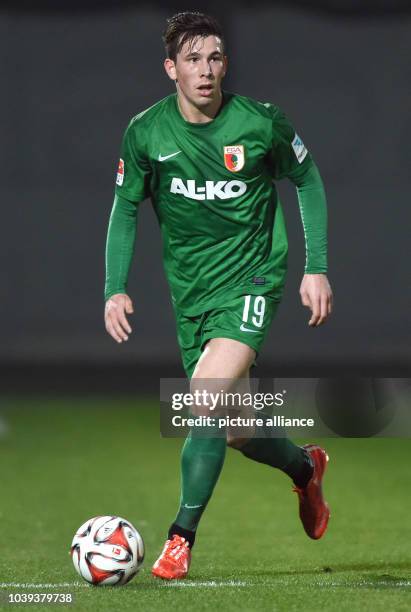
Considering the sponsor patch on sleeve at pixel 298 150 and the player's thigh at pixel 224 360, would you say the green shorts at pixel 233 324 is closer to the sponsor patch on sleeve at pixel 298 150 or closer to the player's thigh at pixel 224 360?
the player's thigh at pixel 224 360

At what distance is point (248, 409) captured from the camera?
17.4ft

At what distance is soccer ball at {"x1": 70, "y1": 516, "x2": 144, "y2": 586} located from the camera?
488 centimetres

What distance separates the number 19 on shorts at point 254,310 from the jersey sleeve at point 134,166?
2.00ft

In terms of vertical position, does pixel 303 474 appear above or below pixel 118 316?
below

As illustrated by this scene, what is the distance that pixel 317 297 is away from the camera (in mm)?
5160

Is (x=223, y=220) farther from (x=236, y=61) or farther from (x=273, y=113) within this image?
(x=236, y=61)

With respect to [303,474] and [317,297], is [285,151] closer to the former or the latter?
[317,297]

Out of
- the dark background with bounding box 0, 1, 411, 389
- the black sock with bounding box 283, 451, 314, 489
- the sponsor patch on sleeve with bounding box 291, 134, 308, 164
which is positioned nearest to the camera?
the sponsor patch on sleeve with bounding box 291, 134, 308, 164

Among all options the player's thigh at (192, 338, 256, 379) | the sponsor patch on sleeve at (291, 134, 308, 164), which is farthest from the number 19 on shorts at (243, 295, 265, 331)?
the sponsor patch on sleeve at (291, 134, 308, 164)

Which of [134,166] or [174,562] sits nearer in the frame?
[174,562]

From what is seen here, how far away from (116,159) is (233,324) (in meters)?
8.68

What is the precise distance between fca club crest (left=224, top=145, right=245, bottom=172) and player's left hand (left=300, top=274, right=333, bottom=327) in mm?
523

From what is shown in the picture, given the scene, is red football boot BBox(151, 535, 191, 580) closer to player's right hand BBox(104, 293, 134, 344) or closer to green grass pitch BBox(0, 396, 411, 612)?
green grass pitch BBox(0, 396, 411, 612)

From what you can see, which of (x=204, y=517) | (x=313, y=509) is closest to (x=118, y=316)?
(x=313, y=509)
